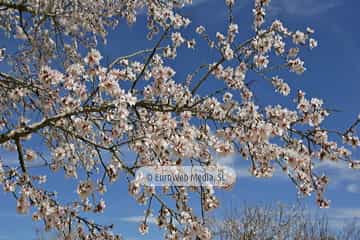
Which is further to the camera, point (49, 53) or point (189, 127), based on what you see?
point (49, 53)

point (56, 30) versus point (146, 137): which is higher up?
point (56, 30)

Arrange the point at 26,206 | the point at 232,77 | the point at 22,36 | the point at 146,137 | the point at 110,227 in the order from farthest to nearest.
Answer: the point at 22,36, the point at 232,77, the point at 110,227, the point at 26,206, the point at 146,137

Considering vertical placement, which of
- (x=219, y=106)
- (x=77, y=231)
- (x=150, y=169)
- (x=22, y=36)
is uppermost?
(x=22, y=36)

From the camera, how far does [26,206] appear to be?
3605mm

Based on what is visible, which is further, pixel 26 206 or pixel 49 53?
pixel 49 53

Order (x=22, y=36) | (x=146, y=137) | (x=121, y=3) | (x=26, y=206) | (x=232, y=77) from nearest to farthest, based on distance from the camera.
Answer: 1. (x=146, y=137)
2. (x=26, y=206)
3. (x=232, y=77)
4. (x=22, y=36)
5. (x=121, y=3)

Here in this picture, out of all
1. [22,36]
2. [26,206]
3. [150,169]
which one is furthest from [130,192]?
[22,36]

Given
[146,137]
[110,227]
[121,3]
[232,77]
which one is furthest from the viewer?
[121,3]

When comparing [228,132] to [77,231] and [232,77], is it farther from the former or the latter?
[77,231]

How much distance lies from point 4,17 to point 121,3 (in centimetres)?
142

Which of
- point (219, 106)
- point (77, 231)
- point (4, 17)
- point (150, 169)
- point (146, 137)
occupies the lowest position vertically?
point (77, 231)

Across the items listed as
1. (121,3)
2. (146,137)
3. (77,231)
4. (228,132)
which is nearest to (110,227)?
(77,231)

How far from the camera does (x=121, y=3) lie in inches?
227

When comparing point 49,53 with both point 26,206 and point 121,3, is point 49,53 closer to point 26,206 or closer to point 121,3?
point 121,3
